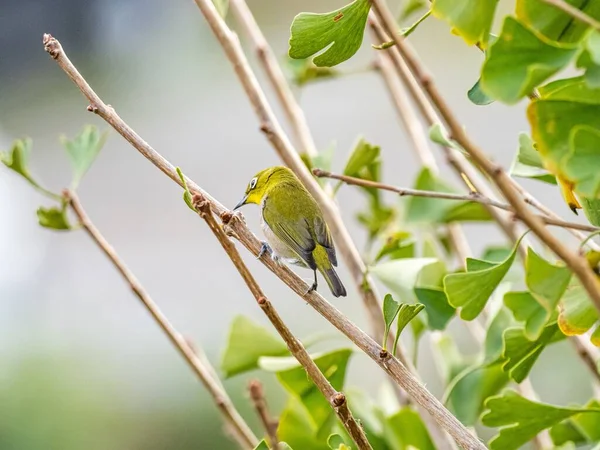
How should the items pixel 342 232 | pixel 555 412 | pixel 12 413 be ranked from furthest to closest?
pixel 12 413
pixel 342 232
pixel 555 412

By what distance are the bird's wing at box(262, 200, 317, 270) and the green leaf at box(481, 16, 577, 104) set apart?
441 mm

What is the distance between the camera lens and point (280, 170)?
74cm

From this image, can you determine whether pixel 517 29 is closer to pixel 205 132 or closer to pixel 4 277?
pixel 4 277

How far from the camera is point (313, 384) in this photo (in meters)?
0.59

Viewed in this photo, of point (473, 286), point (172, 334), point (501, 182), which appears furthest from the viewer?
point (172, 334)

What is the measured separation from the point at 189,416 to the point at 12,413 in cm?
56

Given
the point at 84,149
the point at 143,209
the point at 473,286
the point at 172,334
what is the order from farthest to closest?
the point at 143,209 < the point at 84,149 < the point at 172,334 < the point at 473,286

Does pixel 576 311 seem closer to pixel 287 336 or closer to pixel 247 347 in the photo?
pixel 287 336

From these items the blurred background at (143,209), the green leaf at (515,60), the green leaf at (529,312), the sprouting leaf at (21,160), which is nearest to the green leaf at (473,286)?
the green leaf at (529,312)

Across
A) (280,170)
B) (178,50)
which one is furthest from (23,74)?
(280,170)

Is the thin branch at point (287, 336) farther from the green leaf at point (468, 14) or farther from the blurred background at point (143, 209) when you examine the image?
the blurred background at point (143, 209)

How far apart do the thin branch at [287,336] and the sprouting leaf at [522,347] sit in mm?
95

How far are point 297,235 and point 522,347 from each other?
1.06 ft

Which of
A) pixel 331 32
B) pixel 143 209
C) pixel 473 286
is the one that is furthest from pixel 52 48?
pixel 143 209
